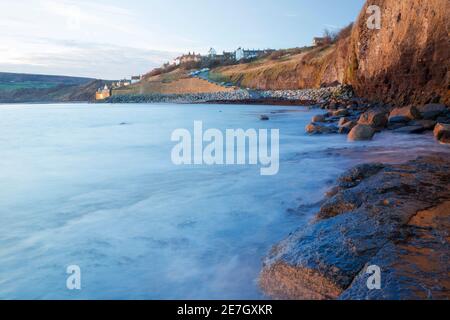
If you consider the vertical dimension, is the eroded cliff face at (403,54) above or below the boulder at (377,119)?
above

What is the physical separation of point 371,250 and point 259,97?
32228mm

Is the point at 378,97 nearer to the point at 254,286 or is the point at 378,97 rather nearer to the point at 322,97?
the point at 322,97

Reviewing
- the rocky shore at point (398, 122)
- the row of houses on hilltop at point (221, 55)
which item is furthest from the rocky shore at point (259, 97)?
the row of houses on hilltop at point (221, 55)

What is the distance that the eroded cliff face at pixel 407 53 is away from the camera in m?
10.6

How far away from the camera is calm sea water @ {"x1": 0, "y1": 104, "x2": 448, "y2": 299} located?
2.69m

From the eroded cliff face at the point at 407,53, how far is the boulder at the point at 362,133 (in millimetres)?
3454

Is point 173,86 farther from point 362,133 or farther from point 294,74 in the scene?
point 362,133

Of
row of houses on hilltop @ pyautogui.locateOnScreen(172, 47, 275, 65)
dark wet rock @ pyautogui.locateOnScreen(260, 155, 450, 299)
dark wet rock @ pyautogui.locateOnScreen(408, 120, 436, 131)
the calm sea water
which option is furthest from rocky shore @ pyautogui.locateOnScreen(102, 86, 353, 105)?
row of houses on hilltop @ pyautogui.locateOnScreen(172, 47, 275, 65)

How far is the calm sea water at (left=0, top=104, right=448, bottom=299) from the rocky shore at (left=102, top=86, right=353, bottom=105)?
16.4m

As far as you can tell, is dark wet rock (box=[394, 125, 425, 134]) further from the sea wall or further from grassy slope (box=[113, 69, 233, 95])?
grassy slope (box=[113, 69, 233, 95])

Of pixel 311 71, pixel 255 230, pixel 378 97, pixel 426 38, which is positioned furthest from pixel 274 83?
pixel 255 230

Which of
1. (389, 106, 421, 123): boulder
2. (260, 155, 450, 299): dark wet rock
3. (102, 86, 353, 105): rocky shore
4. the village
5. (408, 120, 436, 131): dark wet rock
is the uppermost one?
the village

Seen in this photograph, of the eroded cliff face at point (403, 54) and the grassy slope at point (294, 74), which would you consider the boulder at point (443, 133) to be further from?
the grassy slope at point (294, 74)

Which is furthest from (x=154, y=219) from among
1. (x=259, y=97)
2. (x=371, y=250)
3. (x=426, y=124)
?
(x=259, y=97)
